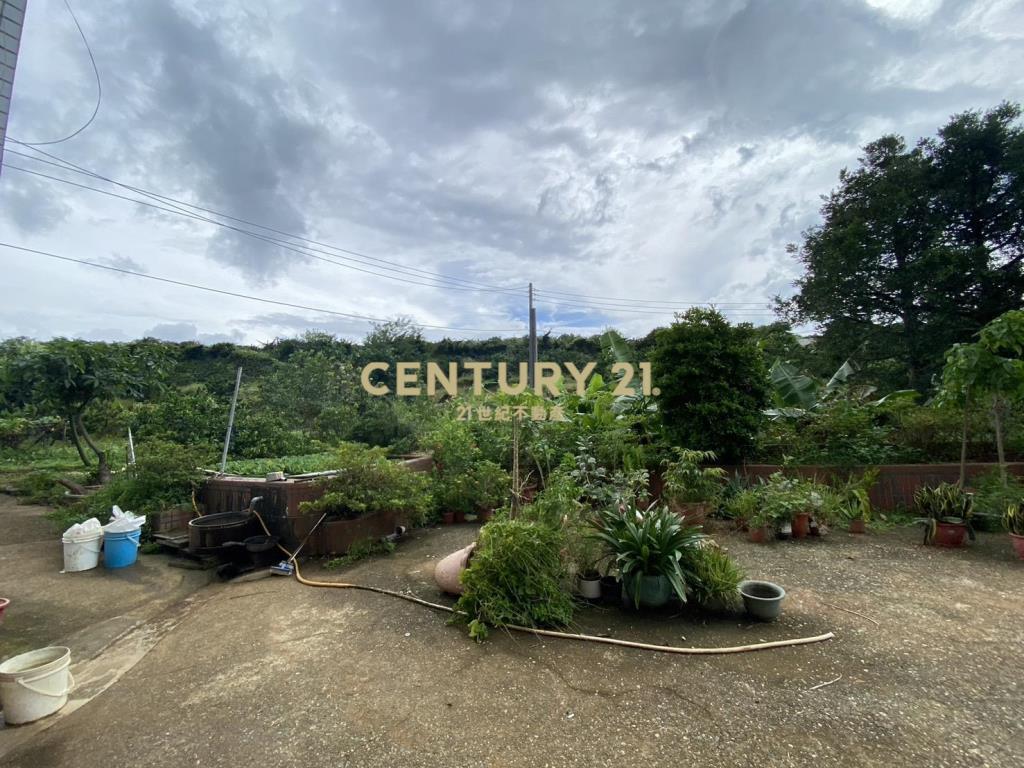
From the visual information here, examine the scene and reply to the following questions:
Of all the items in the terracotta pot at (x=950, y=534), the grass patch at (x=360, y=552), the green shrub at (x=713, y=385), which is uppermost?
the green shrub at (x=713, y=385)

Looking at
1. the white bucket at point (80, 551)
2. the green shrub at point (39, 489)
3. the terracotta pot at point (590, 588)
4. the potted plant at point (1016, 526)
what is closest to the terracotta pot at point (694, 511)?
the terracotta pot at point (590, 588)

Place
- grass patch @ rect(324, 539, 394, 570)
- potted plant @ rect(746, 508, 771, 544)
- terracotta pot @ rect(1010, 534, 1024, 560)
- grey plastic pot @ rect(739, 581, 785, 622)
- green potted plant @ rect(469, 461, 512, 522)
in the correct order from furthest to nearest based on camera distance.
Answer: green potted plant @ rect(469, 461, 512, 522)
potted plant @ rect(746, 508, 771, 544)
grass patch @ rect(324, 539, 394, 570)
terracotta pot @ rect(1010, 534, 1024, 560)
grey plastic pot @ rect(739, 581, 785, 622)

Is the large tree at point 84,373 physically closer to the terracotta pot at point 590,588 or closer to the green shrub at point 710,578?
the terracotta pot at point 590,588

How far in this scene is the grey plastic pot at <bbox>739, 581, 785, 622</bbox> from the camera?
283cm

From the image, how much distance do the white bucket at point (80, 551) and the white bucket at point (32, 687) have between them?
7.98 ft

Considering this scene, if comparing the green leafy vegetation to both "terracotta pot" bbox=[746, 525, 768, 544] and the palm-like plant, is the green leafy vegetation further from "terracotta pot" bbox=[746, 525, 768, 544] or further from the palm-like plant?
the palm-like plant

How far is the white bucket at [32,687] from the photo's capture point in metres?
2.18

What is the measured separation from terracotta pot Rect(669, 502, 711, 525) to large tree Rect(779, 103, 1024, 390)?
818cm

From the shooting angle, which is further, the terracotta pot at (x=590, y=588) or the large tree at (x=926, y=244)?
the large tree at (x=926, y=244)

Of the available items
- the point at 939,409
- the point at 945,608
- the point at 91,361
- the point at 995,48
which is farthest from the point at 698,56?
the point at 91,361

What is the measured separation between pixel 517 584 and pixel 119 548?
13.7 feet

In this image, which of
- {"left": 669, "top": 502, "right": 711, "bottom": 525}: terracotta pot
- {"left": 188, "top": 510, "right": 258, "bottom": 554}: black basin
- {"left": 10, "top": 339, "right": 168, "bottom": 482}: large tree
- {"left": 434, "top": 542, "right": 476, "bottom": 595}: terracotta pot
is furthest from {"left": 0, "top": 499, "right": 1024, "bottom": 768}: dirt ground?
{"left": 10, "top": 339, "right": 168, "bottom": 482}: large tree

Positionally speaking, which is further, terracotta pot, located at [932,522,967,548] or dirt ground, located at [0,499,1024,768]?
terracotta pot, located at [932,522,967,548]

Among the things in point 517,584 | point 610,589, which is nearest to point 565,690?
point 517,584
